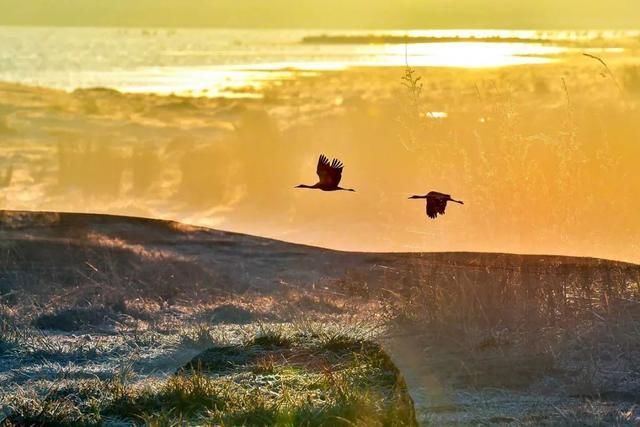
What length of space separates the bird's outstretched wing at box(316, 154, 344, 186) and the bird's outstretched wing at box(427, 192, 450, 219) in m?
0.63

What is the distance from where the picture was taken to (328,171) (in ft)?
22.1

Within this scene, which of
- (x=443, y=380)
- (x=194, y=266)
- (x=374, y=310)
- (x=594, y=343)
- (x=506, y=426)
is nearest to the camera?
(x=506, y=426)

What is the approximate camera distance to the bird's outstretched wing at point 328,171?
668 cm

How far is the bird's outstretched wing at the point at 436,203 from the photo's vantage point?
6863 millimetres

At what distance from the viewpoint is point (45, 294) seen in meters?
10.5

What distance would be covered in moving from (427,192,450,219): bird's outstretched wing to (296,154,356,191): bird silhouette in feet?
2.05

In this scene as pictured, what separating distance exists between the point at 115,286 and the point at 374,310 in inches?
107

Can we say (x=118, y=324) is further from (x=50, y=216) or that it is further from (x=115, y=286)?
(x=50, y=216)

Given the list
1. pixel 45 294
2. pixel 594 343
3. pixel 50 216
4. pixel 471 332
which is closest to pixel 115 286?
pixel 45 294

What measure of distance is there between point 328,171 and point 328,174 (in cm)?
2

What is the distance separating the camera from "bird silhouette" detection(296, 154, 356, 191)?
261 inches

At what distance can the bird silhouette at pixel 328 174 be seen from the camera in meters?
6.64

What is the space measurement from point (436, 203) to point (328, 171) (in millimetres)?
760

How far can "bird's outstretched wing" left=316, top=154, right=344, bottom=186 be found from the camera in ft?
21.9
